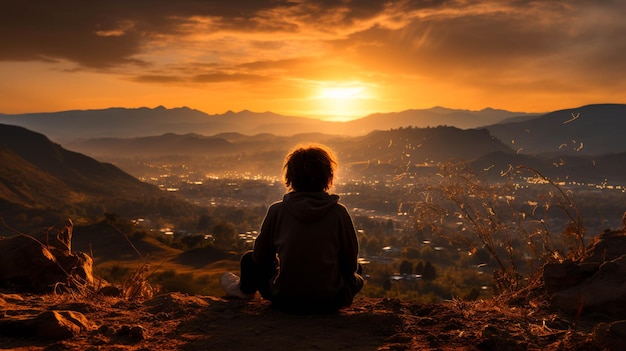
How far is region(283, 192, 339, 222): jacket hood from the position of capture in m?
4.25

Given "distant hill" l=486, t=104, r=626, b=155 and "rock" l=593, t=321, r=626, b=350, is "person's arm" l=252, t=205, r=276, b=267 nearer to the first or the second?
"rock" l=593, t=321, r=626, b=350

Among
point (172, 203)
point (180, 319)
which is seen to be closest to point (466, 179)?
point (180, 319)

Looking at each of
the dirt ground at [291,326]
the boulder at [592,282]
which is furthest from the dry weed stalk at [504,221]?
the dirt ground at [291,326]

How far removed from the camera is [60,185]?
3561 inches

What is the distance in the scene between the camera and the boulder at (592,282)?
4258mm

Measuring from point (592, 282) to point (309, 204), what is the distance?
2.67 metres

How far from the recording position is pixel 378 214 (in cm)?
10125

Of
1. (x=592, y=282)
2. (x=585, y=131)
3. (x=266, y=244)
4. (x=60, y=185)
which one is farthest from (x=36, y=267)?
(x=585, y=131)

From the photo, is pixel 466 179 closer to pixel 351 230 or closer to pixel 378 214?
pixel 351 230

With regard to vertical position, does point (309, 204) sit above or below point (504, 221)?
above

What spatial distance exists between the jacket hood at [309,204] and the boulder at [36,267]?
2.55 m

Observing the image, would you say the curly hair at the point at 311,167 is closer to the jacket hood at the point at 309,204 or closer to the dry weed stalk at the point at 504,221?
the jacket hood at the point at 309,204

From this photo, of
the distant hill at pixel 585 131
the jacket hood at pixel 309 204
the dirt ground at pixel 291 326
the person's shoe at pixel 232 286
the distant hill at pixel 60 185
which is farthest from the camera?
the distant hill at pixel 585 131

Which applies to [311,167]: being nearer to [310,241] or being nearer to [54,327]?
[310,241]
